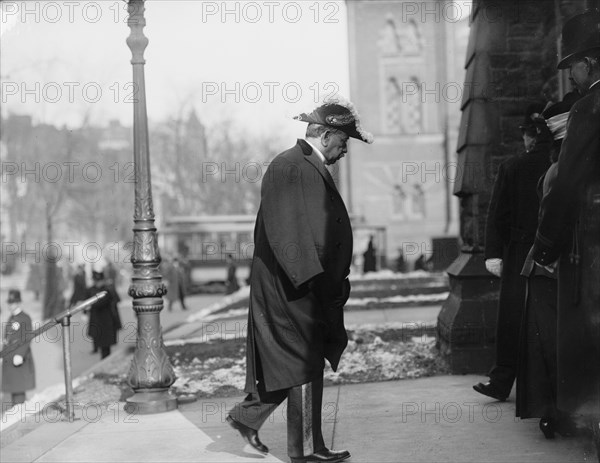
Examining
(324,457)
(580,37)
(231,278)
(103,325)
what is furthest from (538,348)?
(231,278)

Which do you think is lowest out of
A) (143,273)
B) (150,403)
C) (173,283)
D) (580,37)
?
(173,283)

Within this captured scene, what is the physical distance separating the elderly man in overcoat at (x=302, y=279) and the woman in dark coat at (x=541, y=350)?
1146 millimetres

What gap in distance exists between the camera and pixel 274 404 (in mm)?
4984

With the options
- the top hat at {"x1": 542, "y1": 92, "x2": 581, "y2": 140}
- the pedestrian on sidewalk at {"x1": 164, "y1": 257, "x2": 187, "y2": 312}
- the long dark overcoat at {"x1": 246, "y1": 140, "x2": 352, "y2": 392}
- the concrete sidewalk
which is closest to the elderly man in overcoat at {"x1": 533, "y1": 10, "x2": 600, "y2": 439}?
the top hat at {"x1": 542, "y1": 92, "x2": 581, "y2": 140}

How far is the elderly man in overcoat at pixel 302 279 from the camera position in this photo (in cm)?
468

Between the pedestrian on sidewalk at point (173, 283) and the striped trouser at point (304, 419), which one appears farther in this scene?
the pedestrian on sidewalk at point (173, 283)

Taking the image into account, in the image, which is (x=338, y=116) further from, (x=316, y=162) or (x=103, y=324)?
(x=103, y=324)

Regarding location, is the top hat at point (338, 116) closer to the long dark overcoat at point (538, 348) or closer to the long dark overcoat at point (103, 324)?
the long dark overcoat at point (538, 348)

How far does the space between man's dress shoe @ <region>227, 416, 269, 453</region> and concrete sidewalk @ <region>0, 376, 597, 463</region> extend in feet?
0.28

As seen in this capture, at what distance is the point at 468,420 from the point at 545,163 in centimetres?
185

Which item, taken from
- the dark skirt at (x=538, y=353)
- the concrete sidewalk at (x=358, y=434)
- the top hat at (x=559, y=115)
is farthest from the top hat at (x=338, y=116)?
the concrete sidewalk at (x=358, y=434)

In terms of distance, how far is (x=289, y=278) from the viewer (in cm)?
462

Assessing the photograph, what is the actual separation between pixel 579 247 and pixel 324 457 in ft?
6.19

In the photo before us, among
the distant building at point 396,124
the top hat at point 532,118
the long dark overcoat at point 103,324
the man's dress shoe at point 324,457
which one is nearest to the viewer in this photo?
the man's dress shoe at point 324,457
